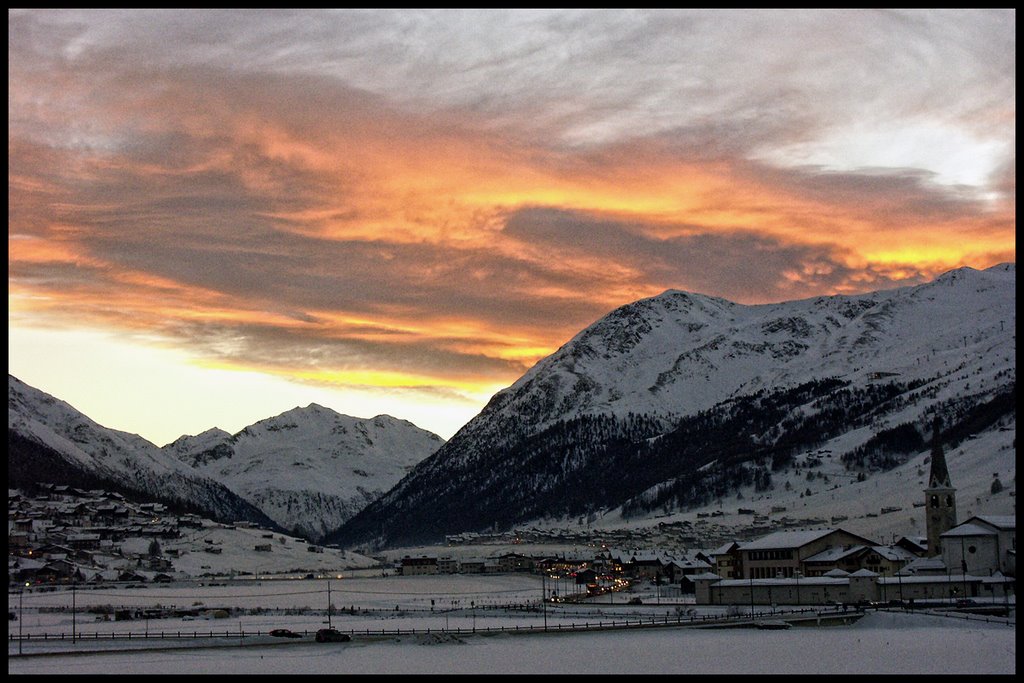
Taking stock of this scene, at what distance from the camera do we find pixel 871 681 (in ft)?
249

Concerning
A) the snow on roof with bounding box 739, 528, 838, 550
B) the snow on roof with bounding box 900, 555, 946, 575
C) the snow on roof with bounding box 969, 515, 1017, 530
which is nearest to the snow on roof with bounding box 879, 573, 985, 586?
the snow on roof with bounding box 900, 555, 946, 575

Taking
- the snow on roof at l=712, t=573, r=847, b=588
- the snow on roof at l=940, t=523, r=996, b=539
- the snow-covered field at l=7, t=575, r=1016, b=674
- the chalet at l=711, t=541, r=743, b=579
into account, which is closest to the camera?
the snow-covered field at l=7, t=575, r=1016, b=674

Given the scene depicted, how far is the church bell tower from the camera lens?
162875 mm

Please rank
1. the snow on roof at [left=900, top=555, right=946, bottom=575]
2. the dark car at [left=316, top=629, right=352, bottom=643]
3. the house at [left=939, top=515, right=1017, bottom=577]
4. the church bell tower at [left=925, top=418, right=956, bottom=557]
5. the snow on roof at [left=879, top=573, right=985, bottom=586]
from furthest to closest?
the church bell tower at [left=925, top=418, right=956, bottom=557] < the snow on roof at [left=900, top=555, right=946, bottom=575] < the house at [left=939, top=515, right=1017, bottom=577] < the snow on roof at [left=879, top=573, right=985, bottom=586] < the dark car at [left=316, top=629, right=352, bottom=643]

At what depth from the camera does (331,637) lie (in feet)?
354

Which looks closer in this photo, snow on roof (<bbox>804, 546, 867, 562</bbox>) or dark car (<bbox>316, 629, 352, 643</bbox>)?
dark car (<bbox>316, 629, 352, 643</bbox>)

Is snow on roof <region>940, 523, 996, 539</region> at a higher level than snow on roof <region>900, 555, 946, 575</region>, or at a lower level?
higher

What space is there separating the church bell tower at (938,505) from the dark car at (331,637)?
3223 inches

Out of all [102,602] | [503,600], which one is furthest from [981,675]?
[102,602]

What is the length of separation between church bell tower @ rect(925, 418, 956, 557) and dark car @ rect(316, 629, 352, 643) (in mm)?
81858

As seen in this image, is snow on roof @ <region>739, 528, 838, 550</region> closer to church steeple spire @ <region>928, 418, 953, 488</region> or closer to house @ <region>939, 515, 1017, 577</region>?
church steeple spire @ <region>928, 418, 953, 488</region>

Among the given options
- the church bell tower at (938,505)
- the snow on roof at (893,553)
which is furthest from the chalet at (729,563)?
the church bell tower at (938,505)

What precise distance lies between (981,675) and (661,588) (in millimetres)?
94026

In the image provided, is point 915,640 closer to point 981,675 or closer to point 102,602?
point 981,675
